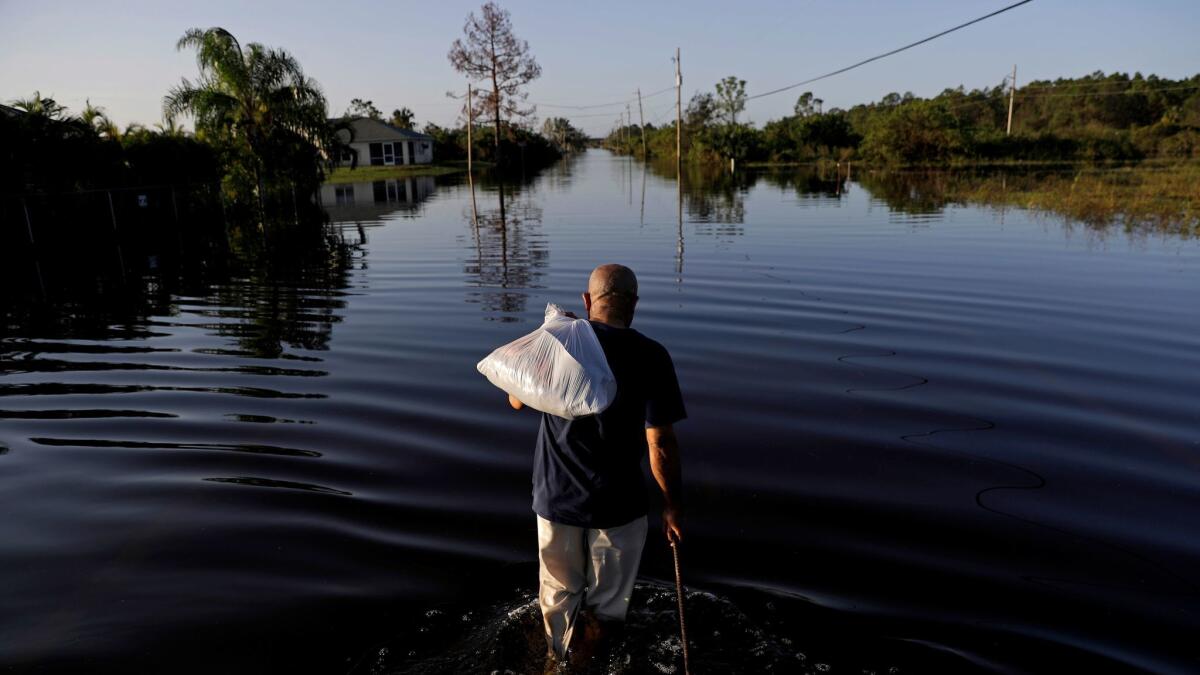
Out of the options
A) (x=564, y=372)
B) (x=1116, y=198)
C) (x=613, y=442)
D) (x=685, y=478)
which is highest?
(x=1116, y=198)

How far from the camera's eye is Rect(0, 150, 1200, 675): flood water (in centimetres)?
338

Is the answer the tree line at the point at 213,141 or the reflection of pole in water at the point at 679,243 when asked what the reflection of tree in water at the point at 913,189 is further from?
the tree line at the point at 213,141

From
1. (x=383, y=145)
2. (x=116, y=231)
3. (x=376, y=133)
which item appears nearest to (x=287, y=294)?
(x=116, y=231)

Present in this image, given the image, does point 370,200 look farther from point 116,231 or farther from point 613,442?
point 613,442

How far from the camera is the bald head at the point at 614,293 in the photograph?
2.81 meters

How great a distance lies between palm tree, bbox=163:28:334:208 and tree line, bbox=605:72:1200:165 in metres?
42.3

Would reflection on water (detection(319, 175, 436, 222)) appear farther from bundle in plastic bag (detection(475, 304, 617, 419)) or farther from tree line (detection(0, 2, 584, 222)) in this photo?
bundle in plastic bag (detection(475, 304, 617, 419))

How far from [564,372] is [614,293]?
16.0 inches

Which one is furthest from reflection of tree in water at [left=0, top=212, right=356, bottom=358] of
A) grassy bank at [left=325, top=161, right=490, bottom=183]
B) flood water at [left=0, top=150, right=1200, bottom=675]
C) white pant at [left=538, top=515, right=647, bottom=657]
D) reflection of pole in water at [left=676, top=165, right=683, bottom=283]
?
grassy bank at [left=325, top=161, right=490, bottom=183]

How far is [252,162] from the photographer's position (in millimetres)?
26250

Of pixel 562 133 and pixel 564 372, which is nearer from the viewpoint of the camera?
pixel 564 372

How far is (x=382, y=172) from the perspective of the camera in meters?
56.9

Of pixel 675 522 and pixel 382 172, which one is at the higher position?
pixel 382 172

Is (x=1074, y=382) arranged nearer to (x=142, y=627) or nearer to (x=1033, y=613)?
(x=1033, y=613)
